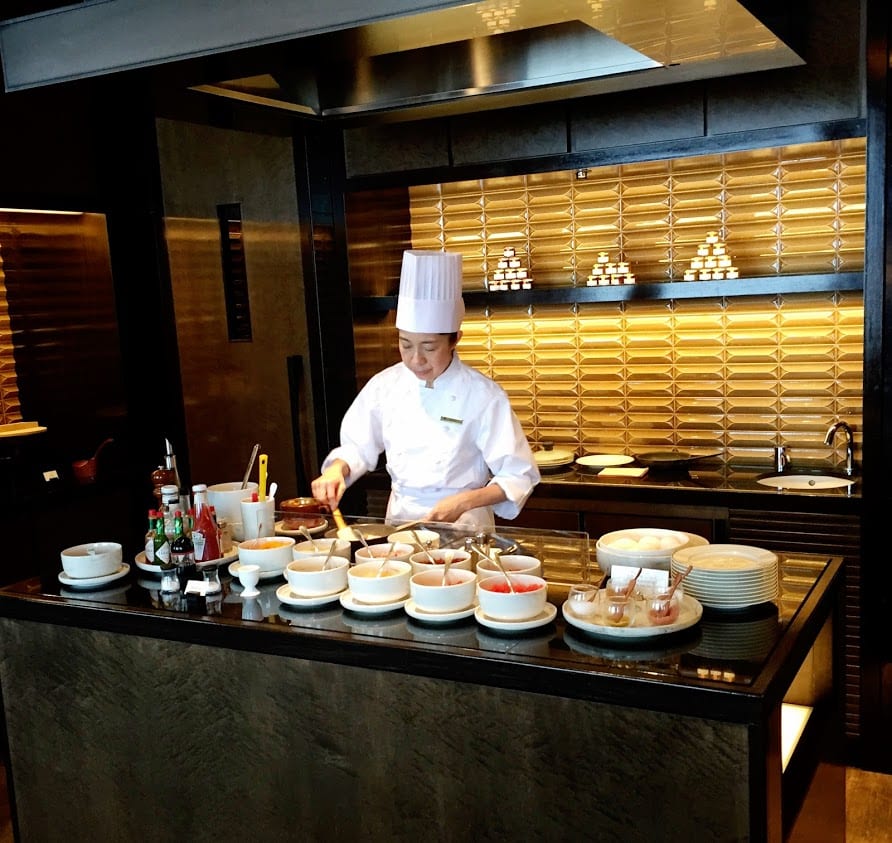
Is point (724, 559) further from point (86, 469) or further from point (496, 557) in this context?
point (86, 469)

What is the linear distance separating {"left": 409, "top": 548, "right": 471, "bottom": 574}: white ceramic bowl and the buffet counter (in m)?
0.13

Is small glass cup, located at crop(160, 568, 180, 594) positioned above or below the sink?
above

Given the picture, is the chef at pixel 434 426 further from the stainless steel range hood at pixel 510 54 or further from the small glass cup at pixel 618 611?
the small glass cup at pixel 618 611

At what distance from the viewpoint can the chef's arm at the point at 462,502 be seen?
3.00 metres

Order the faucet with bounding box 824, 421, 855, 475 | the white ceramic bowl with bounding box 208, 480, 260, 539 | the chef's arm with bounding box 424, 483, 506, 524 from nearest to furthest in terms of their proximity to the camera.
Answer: the white ceramic bowl with bounding box 208, 480, 260, 539 < the chef's arm with bounding box 424, 483, 506, 524 < the faucet with bounding box 824, 421, 855, 475

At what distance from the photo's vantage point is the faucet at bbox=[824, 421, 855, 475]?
4.14 meters

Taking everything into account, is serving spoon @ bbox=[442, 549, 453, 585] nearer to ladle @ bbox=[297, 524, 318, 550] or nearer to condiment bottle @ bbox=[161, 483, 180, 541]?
ladle @ bbox=[297, 524, 318, 550]

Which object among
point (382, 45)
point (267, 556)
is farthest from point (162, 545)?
point (382, 45)

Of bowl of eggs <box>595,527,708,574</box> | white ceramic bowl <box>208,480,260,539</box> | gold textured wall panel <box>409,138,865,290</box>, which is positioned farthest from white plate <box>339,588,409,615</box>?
gold textured wall panel <box>409,138,865,290</box>

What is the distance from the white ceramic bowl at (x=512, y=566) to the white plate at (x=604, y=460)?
7.63 feet

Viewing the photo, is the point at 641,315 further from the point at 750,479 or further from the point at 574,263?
the point at 750,479

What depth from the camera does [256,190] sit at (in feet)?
16.4

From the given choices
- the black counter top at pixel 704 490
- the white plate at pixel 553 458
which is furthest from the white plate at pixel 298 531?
the white plate at pixel 553 458

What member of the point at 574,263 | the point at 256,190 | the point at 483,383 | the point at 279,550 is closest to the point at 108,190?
the point at 256,190
